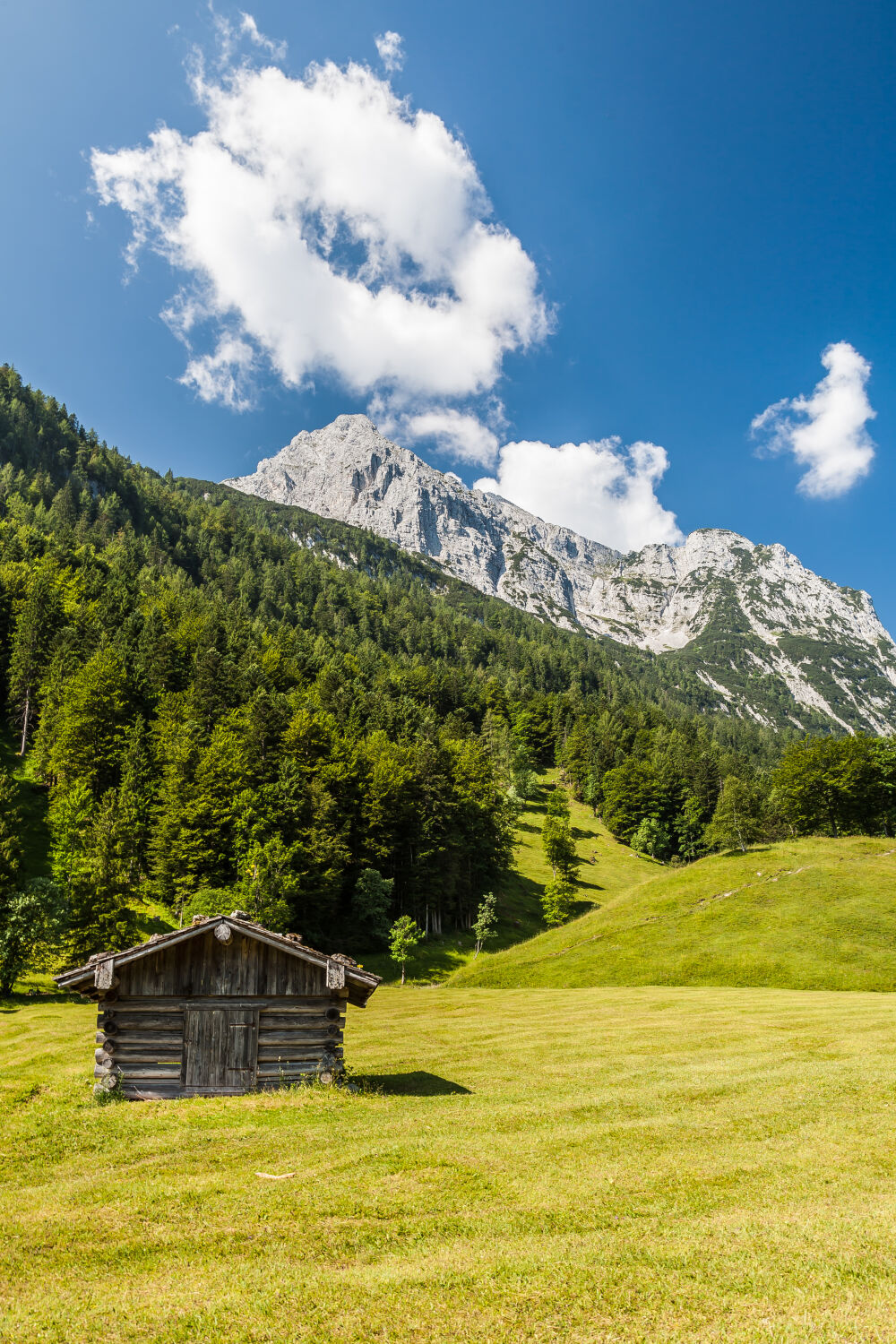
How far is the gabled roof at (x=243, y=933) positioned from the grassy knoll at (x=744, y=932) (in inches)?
1473

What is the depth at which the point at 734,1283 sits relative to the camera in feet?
28.6

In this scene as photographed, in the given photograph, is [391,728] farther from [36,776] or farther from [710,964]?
[710,964]

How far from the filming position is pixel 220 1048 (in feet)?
63.6

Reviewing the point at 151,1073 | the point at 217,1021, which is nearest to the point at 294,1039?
Answer: the point at 217,1021

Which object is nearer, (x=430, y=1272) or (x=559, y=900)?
(x=430, y=1272)

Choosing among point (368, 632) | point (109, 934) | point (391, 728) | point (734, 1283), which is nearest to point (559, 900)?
point (391, 728)

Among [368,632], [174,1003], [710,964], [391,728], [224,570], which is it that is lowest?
[710,964]

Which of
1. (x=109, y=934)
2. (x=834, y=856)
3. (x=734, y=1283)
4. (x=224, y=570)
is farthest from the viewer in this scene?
(x=224, y=570)

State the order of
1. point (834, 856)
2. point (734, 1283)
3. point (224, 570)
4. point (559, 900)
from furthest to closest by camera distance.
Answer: point (224, 570) → point (559, 900) → point (834, 856) → point (734, 1283)

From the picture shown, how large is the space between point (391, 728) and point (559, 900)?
37.0 m

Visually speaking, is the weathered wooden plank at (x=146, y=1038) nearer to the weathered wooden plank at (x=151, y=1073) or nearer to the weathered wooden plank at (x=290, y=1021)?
the weathered wooden plank at (x=151, y=1073)

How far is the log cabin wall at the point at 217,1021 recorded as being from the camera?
62.8ft

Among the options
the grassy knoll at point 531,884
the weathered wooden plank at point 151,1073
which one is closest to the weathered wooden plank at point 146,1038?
the weathered wooden plank at point 151,1073

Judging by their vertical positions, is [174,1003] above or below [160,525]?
below
